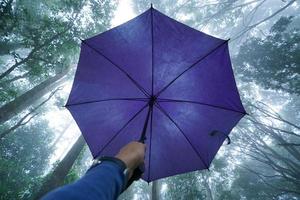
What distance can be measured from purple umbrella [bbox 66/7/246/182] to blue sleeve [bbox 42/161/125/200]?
2351 millimetres

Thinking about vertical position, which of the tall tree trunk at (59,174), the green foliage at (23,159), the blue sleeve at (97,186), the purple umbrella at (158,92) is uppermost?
the green foliage at (23,159)

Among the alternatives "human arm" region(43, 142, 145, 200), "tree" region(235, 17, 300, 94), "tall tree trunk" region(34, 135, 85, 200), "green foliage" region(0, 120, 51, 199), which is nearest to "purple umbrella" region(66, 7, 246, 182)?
"human arm" region(43, 142, 145, 200)

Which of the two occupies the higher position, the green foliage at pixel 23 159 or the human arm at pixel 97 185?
the green foliage at pixel 23 159

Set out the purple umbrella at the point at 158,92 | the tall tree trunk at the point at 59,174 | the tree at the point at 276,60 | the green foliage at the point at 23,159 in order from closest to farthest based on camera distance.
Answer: the purple umbrella at the point at 158,92 < the tall tree trunk at the point at 59,174 < the tree at the point at 276,60 < the green foliage at the point at 23,159

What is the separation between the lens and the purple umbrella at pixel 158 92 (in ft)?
11.8

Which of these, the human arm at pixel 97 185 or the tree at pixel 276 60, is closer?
the human arm at pixel 97 185

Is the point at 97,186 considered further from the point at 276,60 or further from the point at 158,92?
the point at 276,60

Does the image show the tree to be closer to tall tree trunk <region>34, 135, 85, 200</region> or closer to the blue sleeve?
tall tree trunk <region>34, 135, 85, 200</region>

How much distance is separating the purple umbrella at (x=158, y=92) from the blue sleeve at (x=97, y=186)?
2.35 meters

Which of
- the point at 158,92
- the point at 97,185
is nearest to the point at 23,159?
the point at 158,92

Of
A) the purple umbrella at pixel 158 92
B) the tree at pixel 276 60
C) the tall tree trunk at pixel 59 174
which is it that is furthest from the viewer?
the tree at pixel 276 60

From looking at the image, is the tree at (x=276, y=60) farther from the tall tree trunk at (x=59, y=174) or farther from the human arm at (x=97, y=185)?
the human arm at (x=97, y=185)

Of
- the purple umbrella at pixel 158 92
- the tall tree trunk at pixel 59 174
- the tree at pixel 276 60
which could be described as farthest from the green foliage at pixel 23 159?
the tree at pixel 276 60

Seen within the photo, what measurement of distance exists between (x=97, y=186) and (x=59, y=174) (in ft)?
35.4
